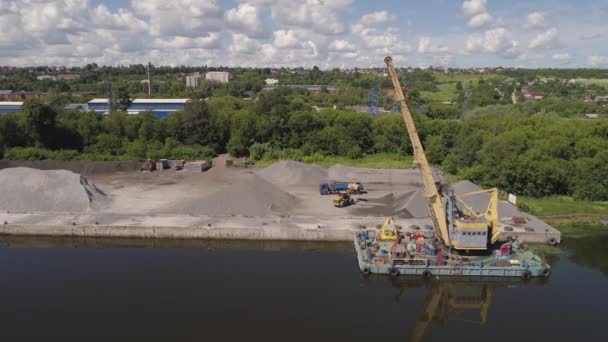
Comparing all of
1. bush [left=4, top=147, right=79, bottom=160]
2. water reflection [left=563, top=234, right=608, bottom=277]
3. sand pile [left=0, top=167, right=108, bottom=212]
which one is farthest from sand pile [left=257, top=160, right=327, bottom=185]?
bush [left=4, top=147, right=79, bottom=160]

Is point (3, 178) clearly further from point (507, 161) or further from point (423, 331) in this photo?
point (507, 161)

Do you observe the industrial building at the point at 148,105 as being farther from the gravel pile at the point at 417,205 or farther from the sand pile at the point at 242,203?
the gravel pile at the point at 417,205

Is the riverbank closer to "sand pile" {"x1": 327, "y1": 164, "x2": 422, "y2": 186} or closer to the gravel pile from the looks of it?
the gravel pile

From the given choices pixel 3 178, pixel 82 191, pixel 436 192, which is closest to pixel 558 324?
pixel 436 192

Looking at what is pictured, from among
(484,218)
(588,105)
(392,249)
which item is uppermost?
(588,105)

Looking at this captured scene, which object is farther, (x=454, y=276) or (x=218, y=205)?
(x=218, y=205)

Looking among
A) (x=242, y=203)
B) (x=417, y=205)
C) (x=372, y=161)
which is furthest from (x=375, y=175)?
(x=242, y=203)
